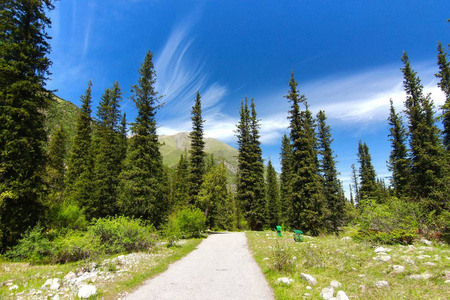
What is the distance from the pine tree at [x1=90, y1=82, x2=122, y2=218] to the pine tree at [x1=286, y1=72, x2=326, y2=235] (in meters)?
20.8

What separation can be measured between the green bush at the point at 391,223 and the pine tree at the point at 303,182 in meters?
8.76

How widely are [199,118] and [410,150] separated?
2516 centimetres

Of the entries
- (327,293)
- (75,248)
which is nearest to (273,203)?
(75,248)

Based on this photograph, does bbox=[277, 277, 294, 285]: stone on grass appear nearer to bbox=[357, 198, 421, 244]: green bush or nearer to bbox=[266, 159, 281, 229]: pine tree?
bbox=[357, 198, 421, 244]: green bush

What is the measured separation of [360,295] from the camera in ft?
15.6

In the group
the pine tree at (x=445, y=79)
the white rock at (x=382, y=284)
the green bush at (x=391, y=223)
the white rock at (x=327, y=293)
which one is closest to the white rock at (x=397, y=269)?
the white rock at (x=382, y=284)

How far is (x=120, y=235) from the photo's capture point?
11141mm

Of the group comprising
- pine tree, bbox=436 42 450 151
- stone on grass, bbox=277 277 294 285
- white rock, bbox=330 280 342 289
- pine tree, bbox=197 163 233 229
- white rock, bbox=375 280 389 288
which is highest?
pine tree, bbox=436 42 450 151

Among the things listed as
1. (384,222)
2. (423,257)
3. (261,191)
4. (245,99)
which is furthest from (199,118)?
(423,257)

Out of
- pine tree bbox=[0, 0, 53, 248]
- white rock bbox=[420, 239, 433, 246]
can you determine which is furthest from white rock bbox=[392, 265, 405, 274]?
pine tree bbox=[0, 0, 53, 248]

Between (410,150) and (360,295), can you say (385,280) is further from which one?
(410,150)

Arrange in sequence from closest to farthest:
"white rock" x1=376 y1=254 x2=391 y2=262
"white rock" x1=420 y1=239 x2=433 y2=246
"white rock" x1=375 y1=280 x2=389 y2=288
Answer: "white rock" x1=375 y1=280 x2=389 y2=288 < "white rock" x1=376 y1=254 x2=391 y2=262 < "white rock" x1=420 y1=239 x2=433 y2=246

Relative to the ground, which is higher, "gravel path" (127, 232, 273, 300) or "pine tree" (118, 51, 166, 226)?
"pine tree" (118, 51, 166, 226)

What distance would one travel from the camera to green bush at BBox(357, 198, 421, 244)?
1016 cm
